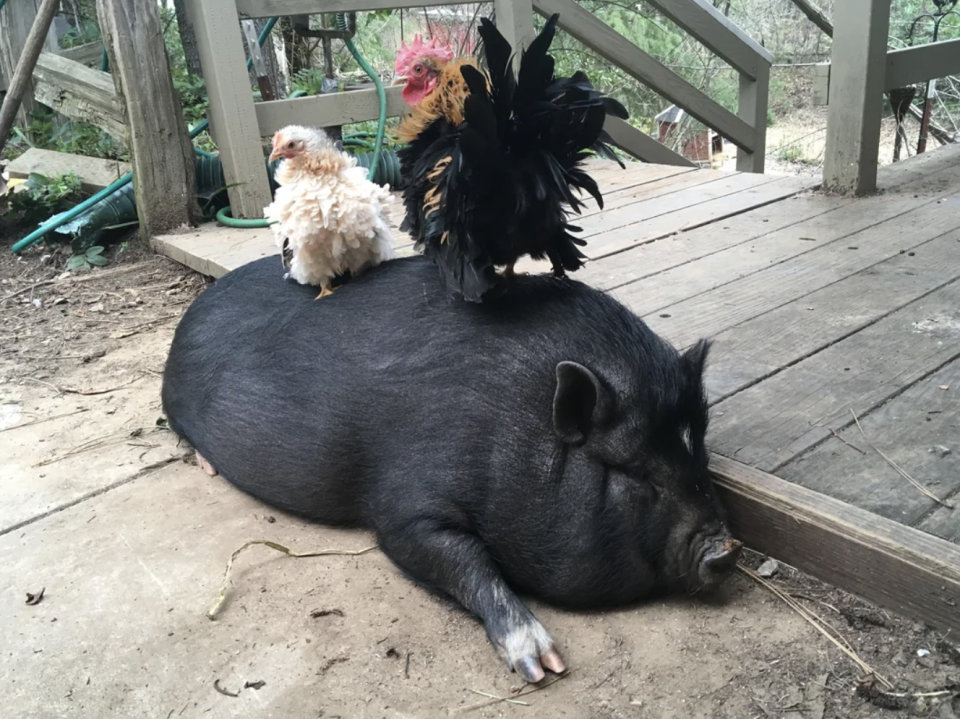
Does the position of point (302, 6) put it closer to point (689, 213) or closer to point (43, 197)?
point (43, 197)

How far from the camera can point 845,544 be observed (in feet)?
6.43

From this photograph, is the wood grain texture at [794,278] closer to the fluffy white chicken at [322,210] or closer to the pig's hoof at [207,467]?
the fluffy white chicken at [322,210]

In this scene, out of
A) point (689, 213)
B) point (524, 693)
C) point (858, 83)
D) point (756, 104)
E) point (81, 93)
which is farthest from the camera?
point (756, 104)

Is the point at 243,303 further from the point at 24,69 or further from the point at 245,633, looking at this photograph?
the point at 24,69

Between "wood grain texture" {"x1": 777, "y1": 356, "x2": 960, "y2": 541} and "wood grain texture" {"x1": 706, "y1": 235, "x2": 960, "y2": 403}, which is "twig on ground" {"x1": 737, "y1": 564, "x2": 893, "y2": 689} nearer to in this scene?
"wood grain texture" {"x1": 777, "y1": 356, "x2": 960, "y2": 541}

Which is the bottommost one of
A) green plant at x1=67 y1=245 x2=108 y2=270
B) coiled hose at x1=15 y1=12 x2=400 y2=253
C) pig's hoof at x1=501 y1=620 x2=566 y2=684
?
pig's hoof at x1=501 y1=620 x2=566 y2=684

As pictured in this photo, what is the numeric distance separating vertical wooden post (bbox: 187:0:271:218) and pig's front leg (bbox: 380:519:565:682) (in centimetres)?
335

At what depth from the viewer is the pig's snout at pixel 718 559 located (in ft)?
6.48

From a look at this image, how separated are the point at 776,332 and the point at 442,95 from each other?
59.4 inches

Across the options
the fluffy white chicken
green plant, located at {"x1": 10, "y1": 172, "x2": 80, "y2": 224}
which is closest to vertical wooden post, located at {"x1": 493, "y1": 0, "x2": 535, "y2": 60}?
green plant, located at {"x1": 10, "y1": 172, "x2": 80, "y2": 224}

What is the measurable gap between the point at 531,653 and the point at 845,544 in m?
0.76

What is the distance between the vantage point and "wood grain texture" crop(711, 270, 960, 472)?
2.34 m

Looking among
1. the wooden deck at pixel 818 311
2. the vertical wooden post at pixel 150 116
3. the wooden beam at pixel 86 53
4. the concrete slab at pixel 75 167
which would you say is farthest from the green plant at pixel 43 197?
the wooden beam at pixel 86 53

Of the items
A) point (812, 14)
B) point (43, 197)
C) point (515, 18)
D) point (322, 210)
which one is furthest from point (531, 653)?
point (812, 14)
